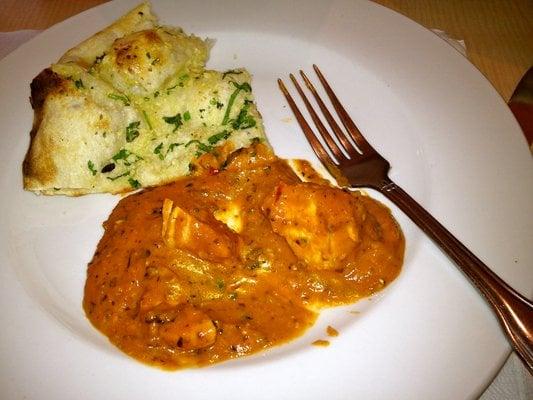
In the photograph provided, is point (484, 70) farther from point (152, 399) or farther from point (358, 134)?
point (152, 399)

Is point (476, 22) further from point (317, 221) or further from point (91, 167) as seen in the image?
point (91, 167)

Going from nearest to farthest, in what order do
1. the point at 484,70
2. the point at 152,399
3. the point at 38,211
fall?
the point at 152,399 < the point at 38,211 < the point at 484,70

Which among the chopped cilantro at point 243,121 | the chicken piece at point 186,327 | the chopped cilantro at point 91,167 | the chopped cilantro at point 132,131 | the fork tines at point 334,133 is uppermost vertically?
the fork tines at point 334,133

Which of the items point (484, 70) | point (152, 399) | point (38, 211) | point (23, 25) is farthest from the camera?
point (23, 25)

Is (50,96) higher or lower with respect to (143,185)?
higher

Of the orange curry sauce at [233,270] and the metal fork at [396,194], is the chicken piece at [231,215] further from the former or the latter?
the metal fork at [396,194]

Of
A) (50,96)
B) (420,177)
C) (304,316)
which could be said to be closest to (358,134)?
(420,177)

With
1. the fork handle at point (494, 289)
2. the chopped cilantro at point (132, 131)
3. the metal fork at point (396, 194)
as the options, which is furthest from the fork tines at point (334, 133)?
the chopped cilantro at point (132, 131)

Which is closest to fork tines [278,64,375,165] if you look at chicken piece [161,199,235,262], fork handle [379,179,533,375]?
fork handle [379,179,533,375]
